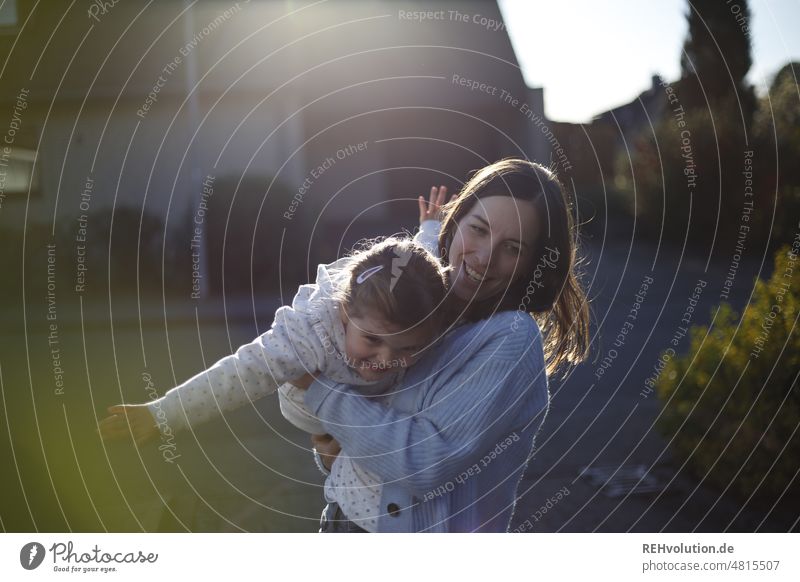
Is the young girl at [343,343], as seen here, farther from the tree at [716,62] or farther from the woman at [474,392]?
the tree at [716,62]

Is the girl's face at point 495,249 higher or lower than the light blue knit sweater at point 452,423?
higher

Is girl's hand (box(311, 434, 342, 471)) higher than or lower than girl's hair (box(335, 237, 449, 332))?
lower

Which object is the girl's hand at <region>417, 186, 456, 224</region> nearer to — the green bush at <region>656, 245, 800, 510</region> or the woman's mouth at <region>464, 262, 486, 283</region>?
the woman's mouth at <region>464, 262, 486, 283</region>

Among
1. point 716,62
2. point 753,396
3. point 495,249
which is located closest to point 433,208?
point 495,249

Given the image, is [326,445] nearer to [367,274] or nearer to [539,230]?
[367,274]

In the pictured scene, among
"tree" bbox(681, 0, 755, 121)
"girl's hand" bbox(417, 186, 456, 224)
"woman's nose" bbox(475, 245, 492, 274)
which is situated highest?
"tree" bbox(681, 0, 755, 121)

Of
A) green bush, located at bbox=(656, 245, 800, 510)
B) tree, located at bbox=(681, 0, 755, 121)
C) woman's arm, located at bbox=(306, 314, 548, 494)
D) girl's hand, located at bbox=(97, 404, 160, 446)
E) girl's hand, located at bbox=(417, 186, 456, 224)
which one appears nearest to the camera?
woman's arm, located at bbox=(306, 314, 548, 494)

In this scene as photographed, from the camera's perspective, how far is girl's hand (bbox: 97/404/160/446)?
1.39 metres

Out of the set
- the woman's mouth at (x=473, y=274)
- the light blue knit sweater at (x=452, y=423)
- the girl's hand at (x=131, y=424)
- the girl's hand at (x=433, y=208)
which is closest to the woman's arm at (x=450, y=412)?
the light blue knit sweater at (x=452, y=423)

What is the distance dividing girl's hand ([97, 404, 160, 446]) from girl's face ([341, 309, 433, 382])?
13.2 inches

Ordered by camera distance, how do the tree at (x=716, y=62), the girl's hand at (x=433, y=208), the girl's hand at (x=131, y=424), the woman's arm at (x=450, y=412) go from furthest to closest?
the tree at (x=716, y=62)
the girl's hand at (x=433, y=208)
the girl's hand at (x=131, y=424)
the woman's arm at (x=450, y=412)

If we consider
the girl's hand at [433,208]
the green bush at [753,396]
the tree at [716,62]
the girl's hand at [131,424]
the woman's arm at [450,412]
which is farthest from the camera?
the tree at [716,62]

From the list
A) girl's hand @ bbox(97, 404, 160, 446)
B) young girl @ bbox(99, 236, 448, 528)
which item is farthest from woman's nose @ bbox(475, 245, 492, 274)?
girl's hand @ bbox(97, 404, 160, 446)

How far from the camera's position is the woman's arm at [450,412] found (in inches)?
50.7
